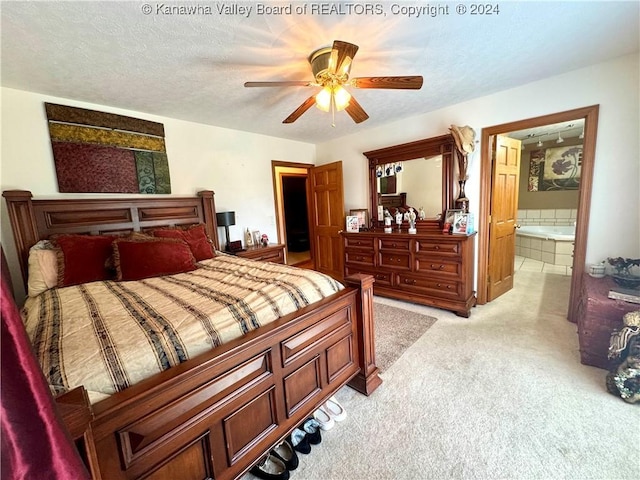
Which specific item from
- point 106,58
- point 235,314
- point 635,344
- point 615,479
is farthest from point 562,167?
point 106,58

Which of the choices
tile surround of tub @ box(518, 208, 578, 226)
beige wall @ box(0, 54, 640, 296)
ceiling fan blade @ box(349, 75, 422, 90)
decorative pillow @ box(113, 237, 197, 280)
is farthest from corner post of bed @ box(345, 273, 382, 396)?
tile surround of tub @ box(518, 208, 578, 226)

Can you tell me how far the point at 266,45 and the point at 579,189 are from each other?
292cm

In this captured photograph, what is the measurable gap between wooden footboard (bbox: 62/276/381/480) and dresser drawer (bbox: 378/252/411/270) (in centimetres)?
169

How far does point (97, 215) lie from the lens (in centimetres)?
251

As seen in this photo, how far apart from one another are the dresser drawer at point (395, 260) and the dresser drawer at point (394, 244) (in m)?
0.08

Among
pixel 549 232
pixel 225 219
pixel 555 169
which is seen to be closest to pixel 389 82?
pixel 225 219

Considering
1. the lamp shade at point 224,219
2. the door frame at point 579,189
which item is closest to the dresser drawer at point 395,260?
the door frame at point 579,189

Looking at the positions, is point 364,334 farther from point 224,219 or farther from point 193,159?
point 193,159

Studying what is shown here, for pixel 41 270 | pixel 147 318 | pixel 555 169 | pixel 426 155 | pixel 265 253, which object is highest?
pixel 426 155

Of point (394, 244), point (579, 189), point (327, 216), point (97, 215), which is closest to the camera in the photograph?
point (579, 189)

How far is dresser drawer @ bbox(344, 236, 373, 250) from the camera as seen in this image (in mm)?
3527

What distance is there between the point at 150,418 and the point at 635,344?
2723 mm

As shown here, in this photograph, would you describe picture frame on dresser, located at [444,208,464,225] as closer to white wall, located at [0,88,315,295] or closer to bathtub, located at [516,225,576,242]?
white wall, located at [0,88,315,295]

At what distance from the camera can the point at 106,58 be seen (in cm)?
179
